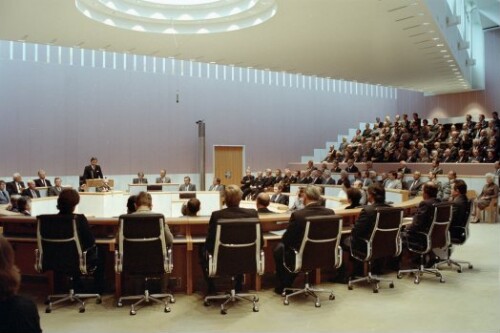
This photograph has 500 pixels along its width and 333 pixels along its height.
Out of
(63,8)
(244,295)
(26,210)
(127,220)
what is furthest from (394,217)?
(63,8)

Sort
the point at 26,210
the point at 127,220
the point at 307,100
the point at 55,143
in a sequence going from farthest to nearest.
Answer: the point at 307,100 < the point at 55,143 < the point at 26,210 < the point at 127,220

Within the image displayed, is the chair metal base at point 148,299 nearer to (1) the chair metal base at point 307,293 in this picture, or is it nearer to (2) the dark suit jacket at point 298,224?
(1) the chair metal base at point 307,293

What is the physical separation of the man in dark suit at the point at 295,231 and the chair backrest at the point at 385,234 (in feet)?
1.84

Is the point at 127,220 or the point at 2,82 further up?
the point at 2,82

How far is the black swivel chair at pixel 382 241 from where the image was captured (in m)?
4.86

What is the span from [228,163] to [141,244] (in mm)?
13136

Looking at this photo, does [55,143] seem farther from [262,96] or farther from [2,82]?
[262,96]

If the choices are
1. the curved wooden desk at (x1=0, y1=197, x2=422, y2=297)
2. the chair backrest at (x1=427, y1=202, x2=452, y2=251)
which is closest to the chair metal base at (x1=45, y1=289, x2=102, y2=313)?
the curved wooden desk at (x1=0, y1=197, x2=422, y2=297)

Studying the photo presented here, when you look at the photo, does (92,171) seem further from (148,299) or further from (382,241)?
(382,241)

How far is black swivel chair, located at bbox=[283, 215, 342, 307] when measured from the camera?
4.34 m

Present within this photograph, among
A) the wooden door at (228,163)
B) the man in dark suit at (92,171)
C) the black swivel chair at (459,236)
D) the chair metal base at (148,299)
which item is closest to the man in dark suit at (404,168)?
the black swivel chair at (459,236)

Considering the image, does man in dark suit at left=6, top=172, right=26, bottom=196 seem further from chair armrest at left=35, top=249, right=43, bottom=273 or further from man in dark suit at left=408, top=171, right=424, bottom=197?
man in dark suit at left=408, top=171, right=424, bottom=197

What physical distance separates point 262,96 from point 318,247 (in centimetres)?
1401

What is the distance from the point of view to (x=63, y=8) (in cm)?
788
